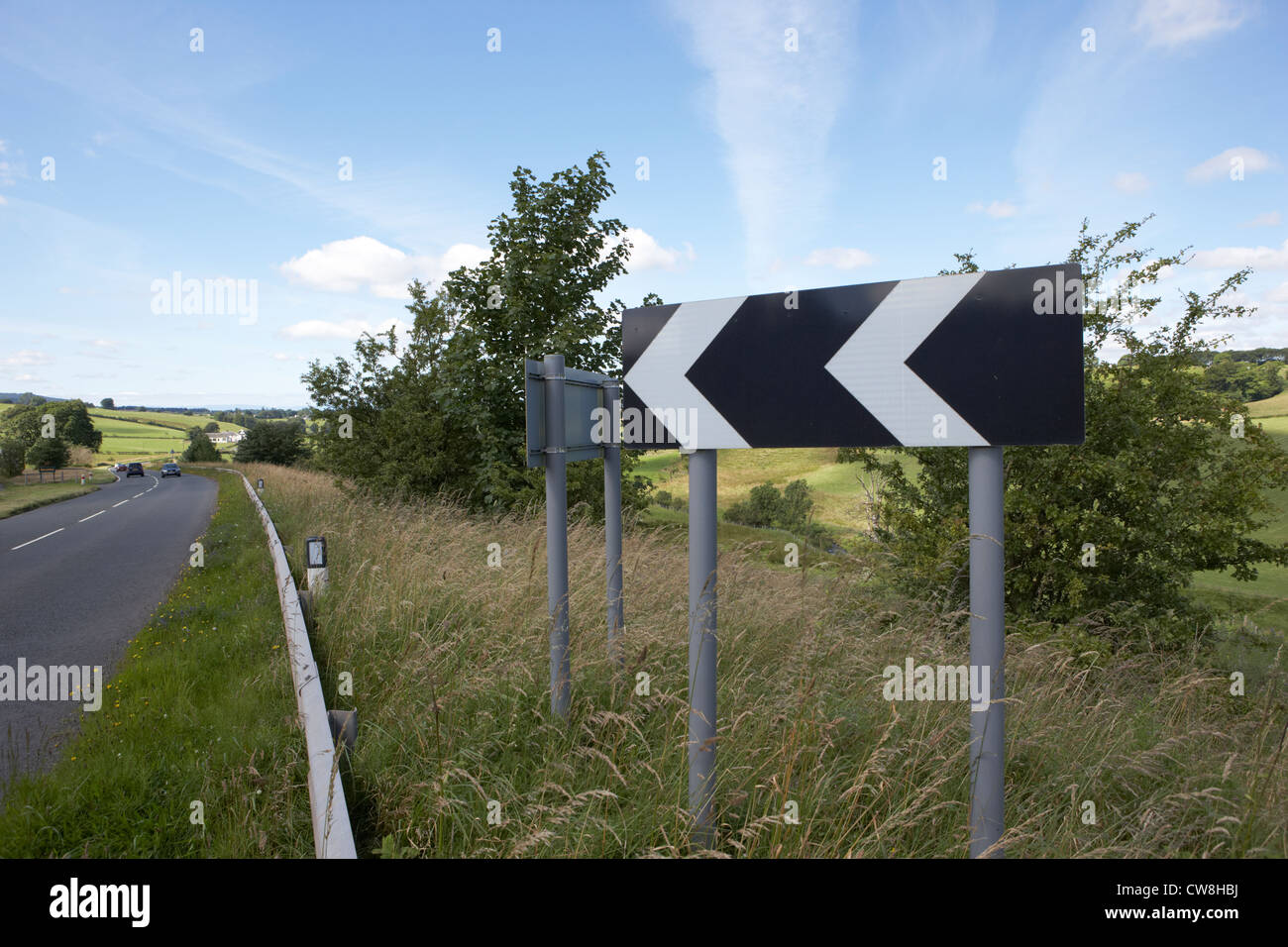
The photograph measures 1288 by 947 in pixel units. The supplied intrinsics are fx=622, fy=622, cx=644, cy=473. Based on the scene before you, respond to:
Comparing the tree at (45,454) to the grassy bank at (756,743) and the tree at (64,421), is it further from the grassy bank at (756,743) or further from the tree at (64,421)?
the grassy bank at (756,743)

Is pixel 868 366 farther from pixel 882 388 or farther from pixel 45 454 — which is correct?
pixel 45 454

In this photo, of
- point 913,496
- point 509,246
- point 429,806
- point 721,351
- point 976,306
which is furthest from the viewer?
point 509,246

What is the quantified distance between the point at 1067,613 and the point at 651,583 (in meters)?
5.71

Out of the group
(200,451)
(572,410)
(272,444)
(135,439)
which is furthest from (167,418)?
(572,410)

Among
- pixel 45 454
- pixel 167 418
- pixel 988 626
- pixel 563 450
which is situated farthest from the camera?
pixel 167 418

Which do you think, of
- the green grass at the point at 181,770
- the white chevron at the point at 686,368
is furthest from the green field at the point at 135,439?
the white chevron at the point at 686,368

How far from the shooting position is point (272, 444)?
6250cm

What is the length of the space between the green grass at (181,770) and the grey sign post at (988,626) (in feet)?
8.01

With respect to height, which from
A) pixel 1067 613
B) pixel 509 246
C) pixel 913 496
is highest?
pixel 509 246

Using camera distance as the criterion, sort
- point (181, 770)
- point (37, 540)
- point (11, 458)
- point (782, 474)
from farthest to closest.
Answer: point (11, 458)
point (782, 474)
point (37, 540)
point (181, 770)

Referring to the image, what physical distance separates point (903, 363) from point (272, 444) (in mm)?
71714

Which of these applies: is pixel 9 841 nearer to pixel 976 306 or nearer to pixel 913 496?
pixel 976 306

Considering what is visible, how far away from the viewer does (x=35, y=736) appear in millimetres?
3893
